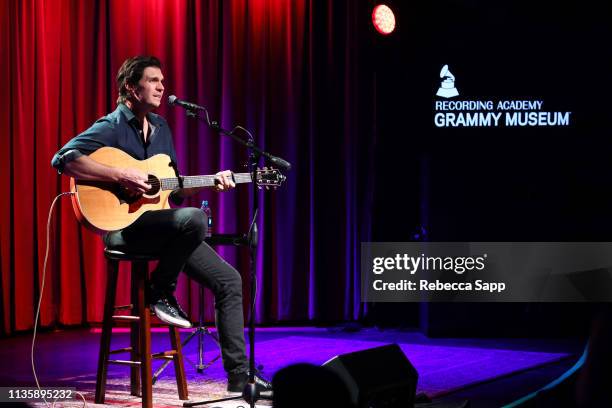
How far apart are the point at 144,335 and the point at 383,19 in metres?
3.71

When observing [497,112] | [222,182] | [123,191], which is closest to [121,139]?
[123,191]

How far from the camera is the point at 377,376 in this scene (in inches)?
96.9

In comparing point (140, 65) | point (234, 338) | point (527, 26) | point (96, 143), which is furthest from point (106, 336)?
point (527, 26)

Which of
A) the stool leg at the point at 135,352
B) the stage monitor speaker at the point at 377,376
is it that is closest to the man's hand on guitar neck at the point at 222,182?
the stool leg at the point at 135,352

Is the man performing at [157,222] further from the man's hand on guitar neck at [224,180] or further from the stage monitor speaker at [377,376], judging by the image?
the stage monitor speaker at [377,376]

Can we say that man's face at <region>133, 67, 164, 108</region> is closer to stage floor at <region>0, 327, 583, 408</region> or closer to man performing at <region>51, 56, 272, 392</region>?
man performing at <region>51, 56, 272, 392</region>

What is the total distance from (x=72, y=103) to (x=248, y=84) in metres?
1.50

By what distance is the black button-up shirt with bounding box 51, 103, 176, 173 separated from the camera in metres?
3.58

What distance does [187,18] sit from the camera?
21.5 ft

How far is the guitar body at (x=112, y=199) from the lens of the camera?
11.6 feet

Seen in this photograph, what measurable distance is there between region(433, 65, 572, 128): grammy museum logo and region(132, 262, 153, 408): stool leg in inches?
129

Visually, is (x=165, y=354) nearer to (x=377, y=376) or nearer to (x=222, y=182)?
(x=222, y=182)

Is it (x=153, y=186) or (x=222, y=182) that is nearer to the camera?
(x=153, y=186)

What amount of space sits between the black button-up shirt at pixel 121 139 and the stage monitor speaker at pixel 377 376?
1778 millimetres
